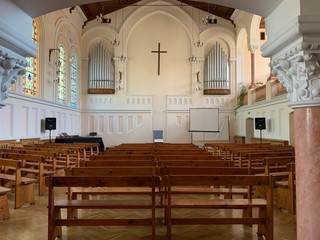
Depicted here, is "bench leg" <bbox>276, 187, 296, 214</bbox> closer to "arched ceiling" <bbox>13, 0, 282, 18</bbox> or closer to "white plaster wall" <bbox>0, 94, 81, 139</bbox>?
"arched ceiling" <bbox>13, 0, 282, 18</bbox>

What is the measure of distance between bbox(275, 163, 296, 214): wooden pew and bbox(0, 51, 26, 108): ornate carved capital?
372 cm

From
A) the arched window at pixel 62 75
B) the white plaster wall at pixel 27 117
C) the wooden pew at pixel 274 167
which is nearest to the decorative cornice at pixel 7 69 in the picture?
the wooden pew at pixel 274 167

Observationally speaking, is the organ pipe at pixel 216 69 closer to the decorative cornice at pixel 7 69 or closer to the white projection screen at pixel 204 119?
the white projection screen at pixel 204 119

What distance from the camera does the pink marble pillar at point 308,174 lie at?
2.38 meters

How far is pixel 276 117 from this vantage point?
1118 cm

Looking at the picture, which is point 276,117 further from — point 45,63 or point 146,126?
point 45,63

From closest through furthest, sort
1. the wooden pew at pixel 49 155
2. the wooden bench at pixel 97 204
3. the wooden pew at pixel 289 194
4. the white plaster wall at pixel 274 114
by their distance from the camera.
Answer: the wooden bench at pixel 97 204
the wooden pew at pixel 289 194
the wooden pew at pixel 49 155
the white plaster wall at pixel 274 114

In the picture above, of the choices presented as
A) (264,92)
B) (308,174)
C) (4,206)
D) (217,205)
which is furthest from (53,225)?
(264,92)

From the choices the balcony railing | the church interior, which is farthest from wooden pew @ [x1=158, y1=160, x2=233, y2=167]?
the balcony railing

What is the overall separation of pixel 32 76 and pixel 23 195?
7423 mm

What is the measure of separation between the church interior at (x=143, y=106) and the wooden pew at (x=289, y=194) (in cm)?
3

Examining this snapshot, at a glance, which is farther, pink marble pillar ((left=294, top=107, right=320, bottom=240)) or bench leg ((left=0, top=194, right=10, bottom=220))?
bench leg ((left=0, top=194, right=10, bottom=220))

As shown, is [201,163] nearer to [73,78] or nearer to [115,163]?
[115,163]

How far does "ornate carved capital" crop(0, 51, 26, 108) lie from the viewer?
2.60 metres
